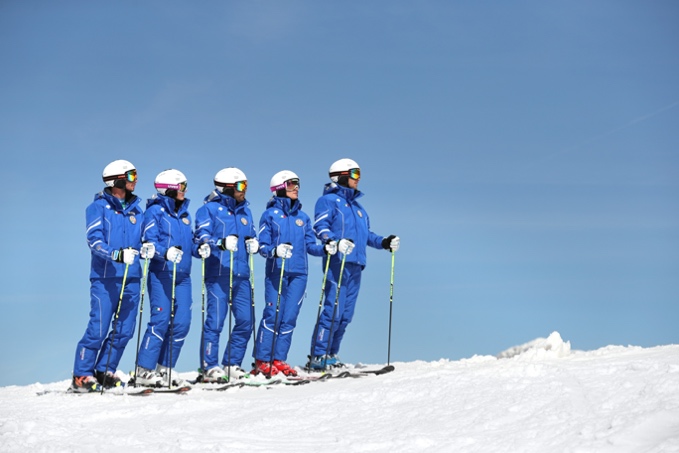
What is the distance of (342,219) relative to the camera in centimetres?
1160

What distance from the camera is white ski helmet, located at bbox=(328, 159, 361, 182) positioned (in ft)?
38.9

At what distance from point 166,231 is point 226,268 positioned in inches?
37.1

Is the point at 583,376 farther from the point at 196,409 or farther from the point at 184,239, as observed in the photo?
the point at 184,239

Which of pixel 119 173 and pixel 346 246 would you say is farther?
pixel 346 246

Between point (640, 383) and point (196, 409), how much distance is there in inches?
174

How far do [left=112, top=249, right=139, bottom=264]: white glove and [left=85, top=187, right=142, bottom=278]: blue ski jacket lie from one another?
0.07 m

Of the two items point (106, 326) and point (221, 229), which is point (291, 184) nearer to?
point (221, 229)

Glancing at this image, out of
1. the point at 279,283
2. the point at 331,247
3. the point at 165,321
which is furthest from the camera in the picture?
the point at 279,283

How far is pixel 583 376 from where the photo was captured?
26.3ft

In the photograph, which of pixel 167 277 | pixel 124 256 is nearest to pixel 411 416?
pixel 124 256

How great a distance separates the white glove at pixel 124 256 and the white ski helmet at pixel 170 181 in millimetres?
1262

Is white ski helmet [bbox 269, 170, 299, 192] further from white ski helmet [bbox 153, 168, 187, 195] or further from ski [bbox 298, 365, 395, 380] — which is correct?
ski [bbox 298, 365, 395, 380]

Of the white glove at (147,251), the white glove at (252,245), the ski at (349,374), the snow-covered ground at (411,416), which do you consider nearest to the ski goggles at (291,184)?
the white glove at (252,245)

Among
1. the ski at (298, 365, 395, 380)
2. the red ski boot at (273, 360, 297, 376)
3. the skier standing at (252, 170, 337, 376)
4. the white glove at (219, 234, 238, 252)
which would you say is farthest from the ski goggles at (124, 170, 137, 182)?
the ski at (298, 365, 395, 380)
